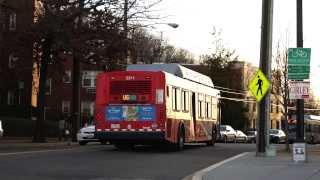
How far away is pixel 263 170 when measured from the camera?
18172 mm

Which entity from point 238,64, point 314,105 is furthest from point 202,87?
point 314,105

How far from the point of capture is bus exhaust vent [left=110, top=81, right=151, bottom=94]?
89.6 feet

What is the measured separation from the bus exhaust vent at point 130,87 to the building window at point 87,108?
4797 cm

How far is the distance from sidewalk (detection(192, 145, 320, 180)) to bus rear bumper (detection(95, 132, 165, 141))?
5372 millimetres

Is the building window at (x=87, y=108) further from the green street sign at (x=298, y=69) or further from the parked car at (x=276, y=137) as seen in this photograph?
the green street sign at (x=298, y=69)

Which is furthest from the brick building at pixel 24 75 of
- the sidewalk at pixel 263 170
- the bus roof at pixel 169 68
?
the sidewalk at pixel 263 170

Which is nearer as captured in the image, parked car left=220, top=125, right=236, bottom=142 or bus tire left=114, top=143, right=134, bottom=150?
bus tire left=114, top=143, right=134, bottom=150

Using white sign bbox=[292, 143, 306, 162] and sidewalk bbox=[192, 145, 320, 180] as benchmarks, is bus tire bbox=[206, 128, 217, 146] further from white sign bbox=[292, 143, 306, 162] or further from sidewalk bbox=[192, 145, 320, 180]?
white sign bbox=[292, 143, 306, 162]

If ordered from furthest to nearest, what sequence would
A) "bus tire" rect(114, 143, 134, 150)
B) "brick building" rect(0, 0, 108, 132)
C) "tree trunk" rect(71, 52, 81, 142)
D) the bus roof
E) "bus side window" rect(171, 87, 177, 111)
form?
"tree trunk" rect(71, 52, 81, 142) → "brick building" rect(0, 0, 108, 132) → "bus tire" rect(114, 143, 134, 150) → the bus roof → "bus side window" rect(171, 87, 177, 111)

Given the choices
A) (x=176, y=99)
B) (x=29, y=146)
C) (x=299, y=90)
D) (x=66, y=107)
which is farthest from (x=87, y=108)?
(x=299, y=90)

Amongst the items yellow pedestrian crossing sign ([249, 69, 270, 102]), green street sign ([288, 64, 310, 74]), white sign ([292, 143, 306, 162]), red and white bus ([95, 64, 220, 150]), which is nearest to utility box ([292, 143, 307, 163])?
white sign ([292, 143, 306, 162])

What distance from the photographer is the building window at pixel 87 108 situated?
76.1 meters

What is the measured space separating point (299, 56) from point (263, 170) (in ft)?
17.3

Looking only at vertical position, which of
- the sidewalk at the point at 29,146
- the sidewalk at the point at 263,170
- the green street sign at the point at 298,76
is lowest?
the sidewalk at the point at 29,146
